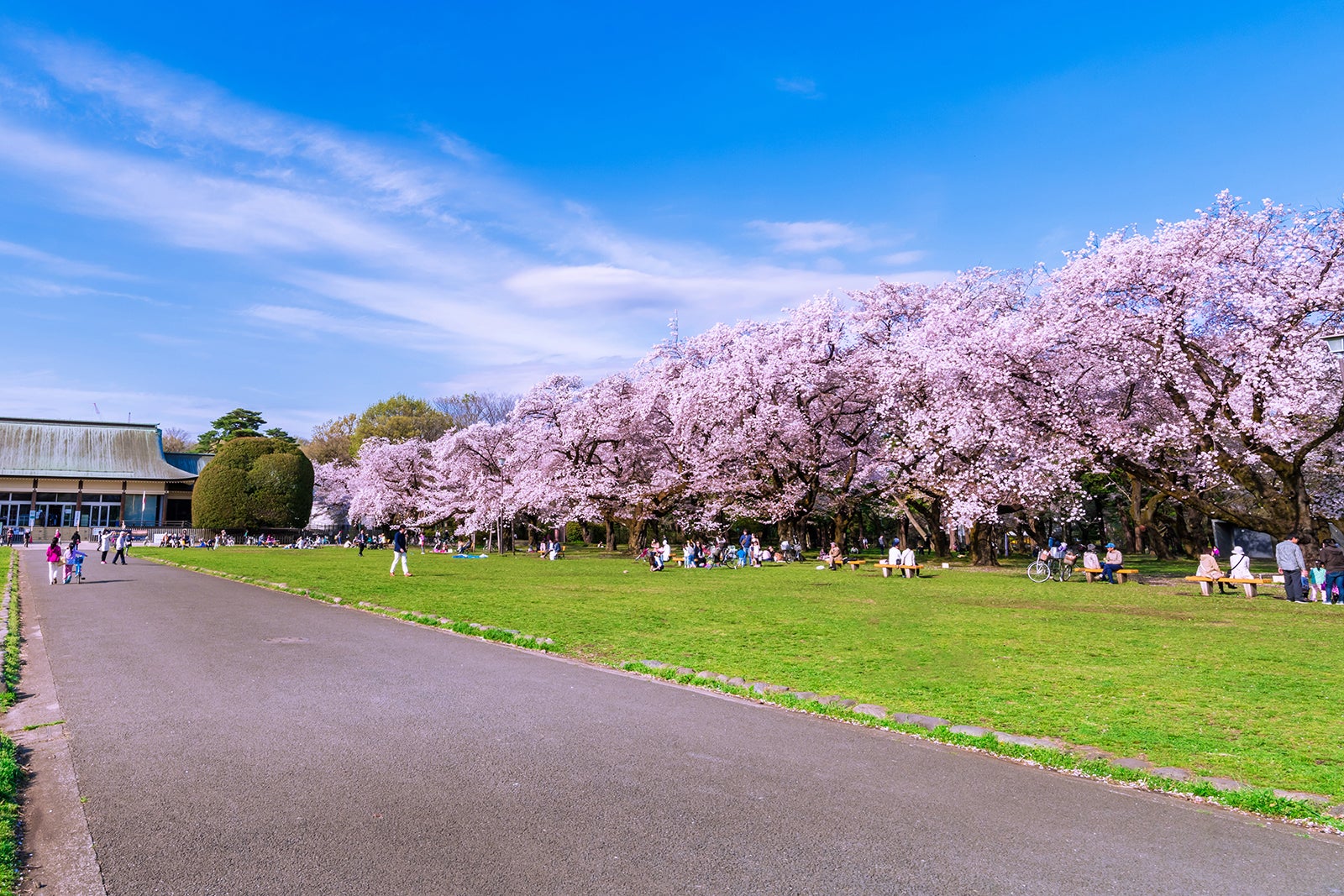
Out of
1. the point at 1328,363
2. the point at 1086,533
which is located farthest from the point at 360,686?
the point at 1086,533

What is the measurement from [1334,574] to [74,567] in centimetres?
3057

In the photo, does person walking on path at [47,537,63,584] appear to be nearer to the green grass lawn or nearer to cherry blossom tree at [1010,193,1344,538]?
the green grass lawn

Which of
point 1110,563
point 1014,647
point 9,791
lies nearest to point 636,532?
point 1110,563

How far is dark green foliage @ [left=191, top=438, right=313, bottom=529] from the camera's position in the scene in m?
57.6

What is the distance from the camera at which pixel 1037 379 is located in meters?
24.0

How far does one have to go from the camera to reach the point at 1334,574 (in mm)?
17484

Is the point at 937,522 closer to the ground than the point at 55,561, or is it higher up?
higher up

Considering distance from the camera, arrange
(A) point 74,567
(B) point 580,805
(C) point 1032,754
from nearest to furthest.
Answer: (B) point 580,805 < (C) point 1032,754 < (A) point 74,567

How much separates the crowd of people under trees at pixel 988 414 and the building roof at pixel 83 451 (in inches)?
1254

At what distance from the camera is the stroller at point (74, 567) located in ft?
71.2

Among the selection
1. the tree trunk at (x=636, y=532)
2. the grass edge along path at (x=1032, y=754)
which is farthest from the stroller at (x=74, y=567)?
the tree trunk at (x=636, y=532)

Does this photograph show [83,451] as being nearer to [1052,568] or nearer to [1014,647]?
[1052,568]

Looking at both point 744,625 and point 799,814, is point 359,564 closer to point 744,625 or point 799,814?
point 744,625

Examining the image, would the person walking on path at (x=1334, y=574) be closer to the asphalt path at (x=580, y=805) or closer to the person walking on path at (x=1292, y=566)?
the person walking on path at (x=1292, y=566)
